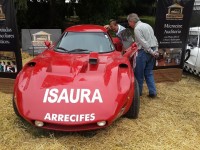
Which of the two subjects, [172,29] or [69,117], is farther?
[172,29]

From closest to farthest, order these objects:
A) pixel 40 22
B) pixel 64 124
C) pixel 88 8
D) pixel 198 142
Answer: pixel 64 124 → pixel 198 142 → pixel 88 8 → pixel 40 22

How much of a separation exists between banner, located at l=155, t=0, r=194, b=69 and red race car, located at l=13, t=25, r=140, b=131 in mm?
2065

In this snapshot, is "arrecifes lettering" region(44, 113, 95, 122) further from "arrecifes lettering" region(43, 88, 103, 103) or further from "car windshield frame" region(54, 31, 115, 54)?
"car windshield frame" region(54, 31, 115, 54)

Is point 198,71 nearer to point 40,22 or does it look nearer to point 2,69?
point 2,69

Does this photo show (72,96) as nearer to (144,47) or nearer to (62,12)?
(144,47)

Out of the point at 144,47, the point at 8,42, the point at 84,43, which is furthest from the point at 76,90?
the point at 8,42

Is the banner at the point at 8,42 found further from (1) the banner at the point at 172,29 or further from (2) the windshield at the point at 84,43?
(1) the banner at the point at 172,29

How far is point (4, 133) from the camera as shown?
4.23 metres

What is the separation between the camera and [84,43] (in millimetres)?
5469

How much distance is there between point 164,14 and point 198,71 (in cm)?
196

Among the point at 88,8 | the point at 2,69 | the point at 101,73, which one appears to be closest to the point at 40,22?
the point at 88,8

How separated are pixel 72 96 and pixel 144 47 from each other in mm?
2273

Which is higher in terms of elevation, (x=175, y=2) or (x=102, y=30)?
(x=175, y=2)

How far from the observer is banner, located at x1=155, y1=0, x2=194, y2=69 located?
6.77 m
